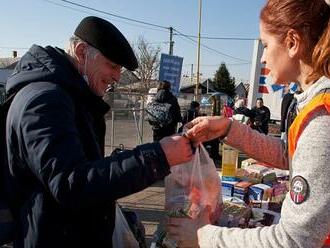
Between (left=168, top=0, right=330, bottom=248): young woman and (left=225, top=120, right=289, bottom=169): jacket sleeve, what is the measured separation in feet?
2.30

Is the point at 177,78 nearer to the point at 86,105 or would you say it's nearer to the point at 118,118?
the point at 118,118

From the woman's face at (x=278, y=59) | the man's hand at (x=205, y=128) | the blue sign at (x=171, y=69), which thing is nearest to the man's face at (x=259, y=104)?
the blue sign at (x=171, y=69)

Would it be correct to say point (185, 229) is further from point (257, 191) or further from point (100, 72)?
point (257, 191)

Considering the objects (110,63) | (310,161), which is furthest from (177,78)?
(310,161)

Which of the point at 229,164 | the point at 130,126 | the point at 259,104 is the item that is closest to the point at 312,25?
the point at 229,164

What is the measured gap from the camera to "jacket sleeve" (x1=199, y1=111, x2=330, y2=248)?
1.18 meters

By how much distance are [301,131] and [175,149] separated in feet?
1.80

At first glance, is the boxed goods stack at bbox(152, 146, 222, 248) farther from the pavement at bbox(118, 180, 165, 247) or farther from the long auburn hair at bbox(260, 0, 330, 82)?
the pavement at bbox(118, 180, 165, 247)

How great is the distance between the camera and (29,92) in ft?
5.37

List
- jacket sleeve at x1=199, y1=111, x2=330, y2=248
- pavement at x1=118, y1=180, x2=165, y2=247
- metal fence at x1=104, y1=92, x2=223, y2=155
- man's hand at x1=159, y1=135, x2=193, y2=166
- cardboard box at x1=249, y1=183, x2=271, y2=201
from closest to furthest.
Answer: jacket sleeve at x1=199, y1=111, x2=330, y2=248 → man's hand at x1=159, y1=135, x2=193, y2=166 → cardboard box at x1=249, y1=183, x2=271, y2=201 → pavement at x1=118, y1=180, x2=165, y2=247 → metal fence at x1=104, y1=92, x2=223, y2=155

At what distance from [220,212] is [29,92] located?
40.9 inches

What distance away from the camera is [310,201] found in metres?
1.19

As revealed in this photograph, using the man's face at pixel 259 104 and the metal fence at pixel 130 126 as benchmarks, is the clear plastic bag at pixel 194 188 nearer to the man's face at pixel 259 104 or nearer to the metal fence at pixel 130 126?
the metal fence at pixel 130 126

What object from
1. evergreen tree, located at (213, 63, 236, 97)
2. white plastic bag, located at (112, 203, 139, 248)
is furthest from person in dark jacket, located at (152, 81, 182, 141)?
evergreen tree, located at (213, 63, 236, 97)
